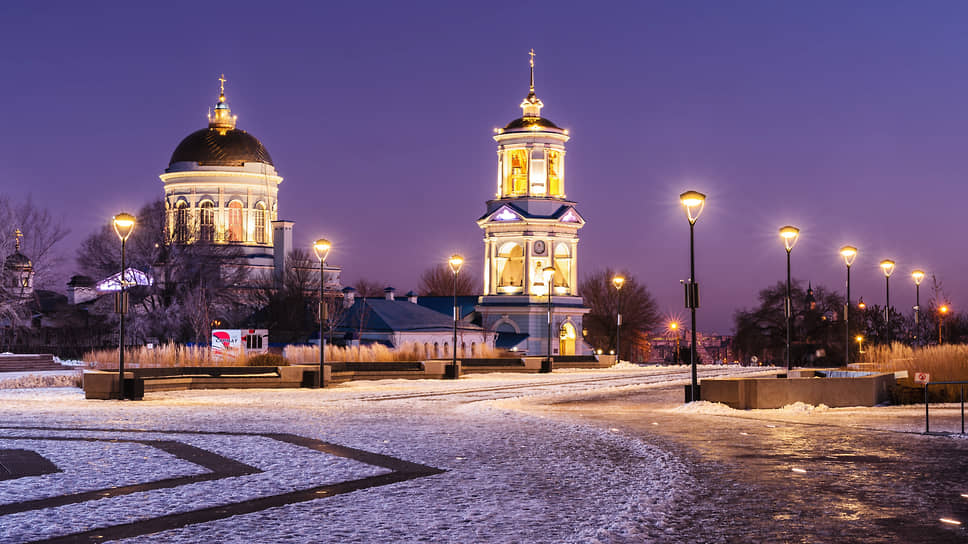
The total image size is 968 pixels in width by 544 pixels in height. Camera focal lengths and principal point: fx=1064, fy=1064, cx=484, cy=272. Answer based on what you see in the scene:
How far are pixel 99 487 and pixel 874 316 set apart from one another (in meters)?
95.1

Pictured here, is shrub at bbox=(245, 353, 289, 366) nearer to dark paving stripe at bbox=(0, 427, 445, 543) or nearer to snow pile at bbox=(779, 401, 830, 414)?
dark paving stripe at bbox=(0, 427, 445, 543)

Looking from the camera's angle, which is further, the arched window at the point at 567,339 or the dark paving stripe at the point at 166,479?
the arched window at the point at 567,339

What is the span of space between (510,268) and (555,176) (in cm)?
958

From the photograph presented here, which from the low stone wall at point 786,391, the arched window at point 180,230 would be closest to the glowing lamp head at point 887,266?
the low stone wall at point 786,391

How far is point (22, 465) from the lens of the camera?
1329 centimetres

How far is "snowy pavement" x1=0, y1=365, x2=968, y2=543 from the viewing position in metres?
9.59

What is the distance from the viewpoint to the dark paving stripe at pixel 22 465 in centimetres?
1258

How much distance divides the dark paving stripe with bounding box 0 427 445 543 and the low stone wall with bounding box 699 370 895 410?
438 inches

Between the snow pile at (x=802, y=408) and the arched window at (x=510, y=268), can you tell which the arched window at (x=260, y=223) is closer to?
the arched window at (x=510, y=268)

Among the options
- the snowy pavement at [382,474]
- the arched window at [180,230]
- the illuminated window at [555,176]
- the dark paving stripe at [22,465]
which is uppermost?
the illuminated window at [555,176]

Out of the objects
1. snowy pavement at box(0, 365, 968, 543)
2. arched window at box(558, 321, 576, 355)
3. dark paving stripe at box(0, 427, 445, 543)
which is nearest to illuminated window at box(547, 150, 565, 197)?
arched window at box(558, 321, 576, 355)

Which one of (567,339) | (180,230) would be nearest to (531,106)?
(567,339)

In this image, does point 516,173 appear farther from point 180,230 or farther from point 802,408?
point 802,408

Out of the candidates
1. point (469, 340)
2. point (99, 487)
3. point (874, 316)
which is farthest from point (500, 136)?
point (99, 487)
